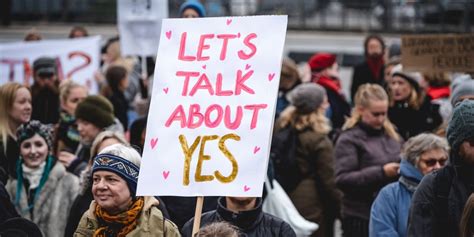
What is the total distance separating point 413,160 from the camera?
7242 millimetres

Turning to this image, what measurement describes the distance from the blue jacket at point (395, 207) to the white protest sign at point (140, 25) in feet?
17.0

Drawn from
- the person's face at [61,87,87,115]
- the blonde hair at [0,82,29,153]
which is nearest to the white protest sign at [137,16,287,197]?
the blonde hair at [0,82,29,153]

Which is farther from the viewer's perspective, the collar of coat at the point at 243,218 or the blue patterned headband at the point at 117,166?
the collar of coat at the point at 243,218

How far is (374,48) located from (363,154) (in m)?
4.61

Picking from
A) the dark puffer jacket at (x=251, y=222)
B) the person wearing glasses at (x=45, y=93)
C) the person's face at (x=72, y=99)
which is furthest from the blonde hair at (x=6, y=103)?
the dark puffer jacket at (x=251, y=222)

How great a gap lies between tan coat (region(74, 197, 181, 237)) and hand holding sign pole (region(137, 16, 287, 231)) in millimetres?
285

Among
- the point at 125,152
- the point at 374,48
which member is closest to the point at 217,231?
the point at 125,152

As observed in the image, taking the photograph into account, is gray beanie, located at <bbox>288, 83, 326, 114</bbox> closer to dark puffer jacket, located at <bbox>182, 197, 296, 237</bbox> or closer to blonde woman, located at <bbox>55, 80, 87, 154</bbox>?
blonde woman, located at <bbox>55, 80, 87, 154</bbox>

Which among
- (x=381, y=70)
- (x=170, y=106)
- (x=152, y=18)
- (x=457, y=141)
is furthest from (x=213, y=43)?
(x=381, y=70)

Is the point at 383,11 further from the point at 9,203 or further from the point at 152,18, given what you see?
the point at 9,203

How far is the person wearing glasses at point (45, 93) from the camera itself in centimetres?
1088

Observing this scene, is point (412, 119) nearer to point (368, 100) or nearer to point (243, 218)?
A: point (368, 100)

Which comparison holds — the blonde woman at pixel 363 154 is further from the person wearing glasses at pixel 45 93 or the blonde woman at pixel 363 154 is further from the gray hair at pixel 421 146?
the person wearing glasses at pixel 45 93

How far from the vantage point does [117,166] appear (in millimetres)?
6027
